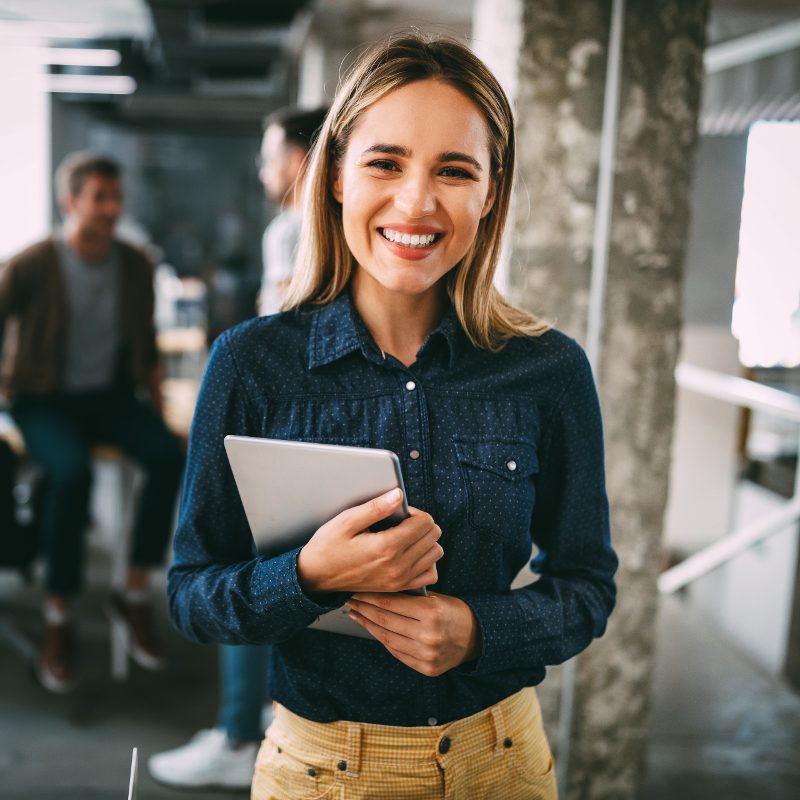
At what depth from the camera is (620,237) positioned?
79.3 inches

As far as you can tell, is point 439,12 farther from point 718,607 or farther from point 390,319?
point 390,319

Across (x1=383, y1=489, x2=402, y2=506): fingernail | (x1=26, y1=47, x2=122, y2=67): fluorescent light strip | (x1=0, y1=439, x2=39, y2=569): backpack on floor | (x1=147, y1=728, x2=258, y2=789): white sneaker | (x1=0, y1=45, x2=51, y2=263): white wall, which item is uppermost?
(x1=26, y1=47, x2=122, y2=67): fluorescent light strip

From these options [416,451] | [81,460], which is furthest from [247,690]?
[416,451]

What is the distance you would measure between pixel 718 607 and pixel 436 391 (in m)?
3.84

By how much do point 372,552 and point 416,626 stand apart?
0.12 metres

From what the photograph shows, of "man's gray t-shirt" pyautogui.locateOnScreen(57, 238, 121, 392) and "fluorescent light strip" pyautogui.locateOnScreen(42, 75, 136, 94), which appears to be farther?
"fluorescent light strip" pyautogui.locateOnScreen(42, 75, 136, 94)

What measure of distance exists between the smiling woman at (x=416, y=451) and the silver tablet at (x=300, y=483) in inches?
1.4

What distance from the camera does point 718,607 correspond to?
4.41 meters

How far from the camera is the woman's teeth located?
3.25 ft

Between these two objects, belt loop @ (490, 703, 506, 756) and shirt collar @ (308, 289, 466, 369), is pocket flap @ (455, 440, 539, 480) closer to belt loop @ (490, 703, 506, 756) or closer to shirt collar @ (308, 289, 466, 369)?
shirt collar @ (308, 289, 466, 369)

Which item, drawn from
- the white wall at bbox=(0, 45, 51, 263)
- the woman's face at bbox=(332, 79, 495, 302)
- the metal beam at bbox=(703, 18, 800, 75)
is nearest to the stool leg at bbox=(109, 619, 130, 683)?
the woman's face at bbox=(332, 79, 495, 302)

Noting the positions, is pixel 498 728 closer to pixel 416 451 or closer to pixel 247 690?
pixel 416 451

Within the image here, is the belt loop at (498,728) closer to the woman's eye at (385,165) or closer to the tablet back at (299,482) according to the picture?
the tablet back at (299,482)

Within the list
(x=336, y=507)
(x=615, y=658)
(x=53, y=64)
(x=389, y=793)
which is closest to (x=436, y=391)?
(x=336, y=507)
